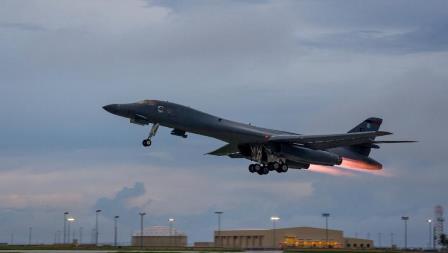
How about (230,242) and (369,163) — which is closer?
(369,163)

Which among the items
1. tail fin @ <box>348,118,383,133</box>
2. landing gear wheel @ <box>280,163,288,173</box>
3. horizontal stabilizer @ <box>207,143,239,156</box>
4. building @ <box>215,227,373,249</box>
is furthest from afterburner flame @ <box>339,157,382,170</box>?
building @ <box>215,227,373,249</box>

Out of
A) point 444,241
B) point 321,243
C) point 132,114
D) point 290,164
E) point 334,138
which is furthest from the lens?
point 321,243

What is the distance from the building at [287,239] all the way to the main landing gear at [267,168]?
5981 centimetres

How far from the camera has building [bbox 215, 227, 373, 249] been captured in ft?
468

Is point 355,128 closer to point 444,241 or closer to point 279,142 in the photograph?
point 279,142

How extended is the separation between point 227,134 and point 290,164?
35.9ft

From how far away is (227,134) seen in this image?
78062mm

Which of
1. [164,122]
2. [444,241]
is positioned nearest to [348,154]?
[164,122]

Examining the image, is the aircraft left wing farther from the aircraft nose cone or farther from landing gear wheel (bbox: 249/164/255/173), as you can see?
the aircraft nose cone

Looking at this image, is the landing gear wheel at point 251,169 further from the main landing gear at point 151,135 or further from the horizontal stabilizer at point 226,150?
the main landing gear at point 151,135

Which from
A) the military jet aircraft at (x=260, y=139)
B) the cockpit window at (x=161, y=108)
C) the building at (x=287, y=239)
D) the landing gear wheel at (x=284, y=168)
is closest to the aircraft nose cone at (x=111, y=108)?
the military jet aircraft at (x=260, y=139)

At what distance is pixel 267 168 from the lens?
268ft

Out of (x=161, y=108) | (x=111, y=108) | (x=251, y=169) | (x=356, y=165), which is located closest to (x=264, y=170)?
(x=251, y=169)

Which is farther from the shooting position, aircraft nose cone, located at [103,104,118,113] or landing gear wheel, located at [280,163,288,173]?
landing gear wheel, located at [280,163,288,173]
